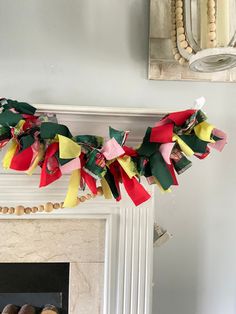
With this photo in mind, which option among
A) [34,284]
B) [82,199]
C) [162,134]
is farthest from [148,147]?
[34,284]

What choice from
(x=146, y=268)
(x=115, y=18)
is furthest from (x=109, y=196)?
(x=115, y=18)

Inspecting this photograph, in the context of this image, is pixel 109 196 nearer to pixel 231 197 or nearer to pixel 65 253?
pixel 65 253

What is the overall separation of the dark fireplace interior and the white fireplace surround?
0.53ft

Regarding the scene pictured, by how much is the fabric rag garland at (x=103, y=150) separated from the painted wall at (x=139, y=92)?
335 mm

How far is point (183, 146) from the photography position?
1085 mm

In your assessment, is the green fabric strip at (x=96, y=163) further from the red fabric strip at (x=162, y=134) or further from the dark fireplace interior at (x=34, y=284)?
the dark fireplace interior at (x=34, y=284)

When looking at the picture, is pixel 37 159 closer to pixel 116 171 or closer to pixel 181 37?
pixel 116 171

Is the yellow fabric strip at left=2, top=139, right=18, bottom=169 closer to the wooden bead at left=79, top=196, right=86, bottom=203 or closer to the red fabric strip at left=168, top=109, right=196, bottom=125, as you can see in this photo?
the wooden bead at left=79, top=196, right=86, bottom=203

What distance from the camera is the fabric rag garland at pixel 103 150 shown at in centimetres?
106

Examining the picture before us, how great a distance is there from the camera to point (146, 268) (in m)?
1.32

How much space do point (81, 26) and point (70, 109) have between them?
1.44ft

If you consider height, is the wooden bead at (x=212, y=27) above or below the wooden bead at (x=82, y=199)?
above

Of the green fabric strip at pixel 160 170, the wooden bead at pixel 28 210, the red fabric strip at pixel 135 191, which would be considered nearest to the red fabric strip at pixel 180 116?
the green fabric strip at pixel 160 170

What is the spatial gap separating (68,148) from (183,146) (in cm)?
33
